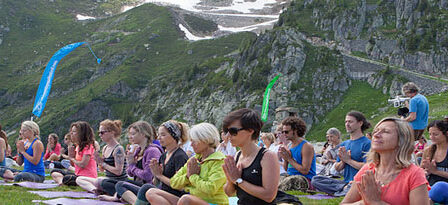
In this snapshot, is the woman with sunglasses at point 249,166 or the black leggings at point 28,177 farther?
the black leggings at point 28,177

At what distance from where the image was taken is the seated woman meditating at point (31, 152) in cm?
1231

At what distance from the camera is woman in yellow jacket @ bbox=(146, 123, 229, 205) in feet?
22.6

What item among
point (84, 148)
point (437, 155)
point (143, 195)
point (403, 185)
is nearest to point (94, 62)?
point (84, 148)

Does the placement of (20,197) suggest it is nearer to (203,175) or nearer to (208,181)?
(203,175)

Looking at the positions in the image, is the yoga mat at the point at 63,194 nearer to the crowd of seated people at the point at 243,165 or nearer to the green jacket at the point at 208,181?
the crowd of seated people at the point at 243,165

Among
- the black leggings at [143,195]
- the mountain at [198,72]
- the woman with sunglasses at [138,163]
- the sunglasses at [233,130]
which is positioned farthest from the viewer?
the mountain at [198,72]

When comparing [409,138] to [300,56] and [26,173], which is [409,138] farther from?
[300,56]

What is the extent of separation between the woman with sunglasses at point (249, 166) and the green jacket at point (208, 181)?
0.48m

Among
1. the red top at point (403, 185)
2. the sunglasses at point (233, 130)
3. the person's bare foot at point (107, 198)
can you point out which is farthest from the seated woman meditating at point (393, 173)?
the person's bare foot at point (107, 198)

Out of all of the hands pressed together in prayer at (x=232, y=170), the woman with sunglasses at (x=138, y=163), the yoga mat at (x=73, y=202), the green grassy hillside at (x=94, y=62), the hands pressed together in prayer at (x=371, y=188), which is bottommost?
the green grassy hillside at (x=94, y=62)

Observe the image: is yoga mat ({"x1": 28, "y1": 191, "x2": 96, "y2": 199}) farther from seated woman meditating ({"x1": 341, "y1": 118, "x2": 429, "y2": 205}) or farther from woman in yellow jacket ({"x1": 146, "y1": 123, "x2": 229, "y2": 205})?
seated woman meditating ({"x1": 341, "y1": 118, "x2": 429, "y2": 205})

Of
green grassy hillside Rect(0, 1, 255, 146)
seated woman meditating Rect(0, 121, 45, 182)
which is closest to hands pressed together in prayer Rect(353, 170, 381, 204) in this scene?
seated woman meditating Rect(0, 121, 45, 182)

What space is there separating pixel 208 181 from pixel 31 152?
7606 mm

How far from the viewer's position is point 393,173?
498 cm
